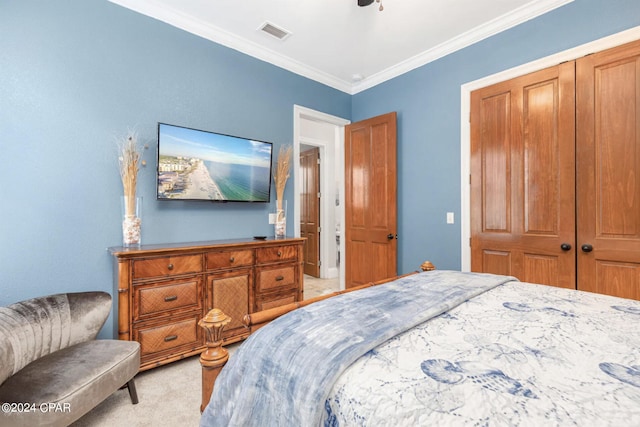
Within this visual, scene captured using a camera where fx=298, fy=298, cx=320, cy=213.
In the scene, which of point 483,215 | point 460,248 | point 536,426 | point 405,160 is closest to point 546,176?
point 483,215

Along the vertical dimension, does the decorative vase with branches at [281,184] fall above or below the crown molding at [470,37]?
below

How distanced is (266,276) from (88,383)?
1.46 m

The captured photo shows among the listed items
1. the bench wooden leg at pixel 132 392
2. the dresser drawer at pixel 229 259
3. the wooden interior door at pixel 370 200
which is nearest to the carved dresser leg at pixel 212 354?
the bench wooden leg at pixel 132 392

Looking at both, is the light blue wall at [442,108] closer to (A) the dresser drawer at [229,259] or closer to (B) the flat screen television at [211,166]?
(B) the flat screen television at [211,166]

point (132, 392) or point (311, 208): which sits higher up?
point (311, 208)

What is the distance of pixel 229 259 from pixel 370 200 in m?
1.91

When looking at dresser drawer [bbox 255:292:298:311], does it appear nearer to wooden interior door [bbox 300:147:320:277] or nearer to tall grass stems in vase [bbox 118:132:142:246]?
tall grass stems in vase [bbox 118:132:142:246]

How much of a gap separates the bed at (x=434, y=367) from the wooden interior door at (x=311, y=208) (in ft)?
13.7

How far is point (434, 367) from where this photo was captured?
0.80 m

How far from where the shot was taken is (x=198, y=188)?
2.74m

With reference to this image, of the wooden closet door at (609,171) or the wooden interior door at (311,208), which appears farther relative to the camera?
the wooden interior door at (311,208)

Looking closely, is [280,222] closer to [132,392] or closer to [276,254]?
[276,254]

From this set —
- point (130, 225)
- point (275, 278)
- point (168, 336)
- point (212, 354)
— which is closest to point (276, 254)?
point (275, 278)

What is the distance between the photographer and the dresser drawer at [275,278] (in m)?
2.72
